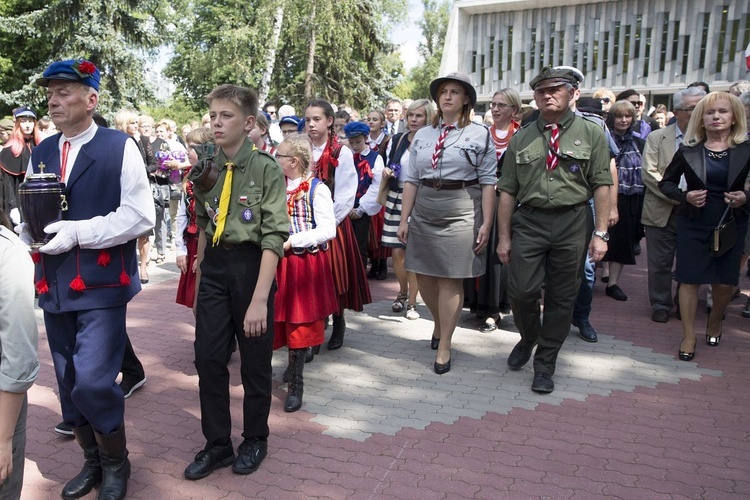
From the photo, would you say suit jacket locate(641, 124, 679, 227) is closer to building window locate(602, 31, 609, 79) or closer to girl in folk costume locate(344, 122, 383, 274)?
girl in folk costume locate(344, 122, 383, 274)

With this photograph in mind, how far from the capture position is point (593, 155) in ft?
14.7

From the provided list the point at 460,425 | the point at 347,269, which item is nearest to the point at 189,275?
the point at 347,269

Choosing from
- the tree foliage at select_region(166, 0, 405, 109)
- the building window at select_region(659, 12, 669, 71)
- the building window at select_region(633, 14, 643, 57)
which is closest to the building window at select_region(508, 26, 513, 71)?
the tree foliage at select_region(166, 0, 405, 109)

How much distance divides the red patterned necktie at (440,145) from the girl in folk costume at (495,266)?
44.0 inches

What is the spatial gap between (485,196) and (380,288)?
128 inches

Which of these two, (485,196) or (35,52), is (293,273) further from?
(35,52)

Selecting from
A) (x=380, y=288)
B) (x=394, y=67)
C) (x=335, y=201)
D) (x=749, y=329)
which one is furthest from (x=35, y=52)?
(x=749, y=329)

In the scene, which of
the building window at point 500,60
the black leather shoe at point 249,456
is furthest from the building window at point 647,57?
the black leather shoe at point 249,456

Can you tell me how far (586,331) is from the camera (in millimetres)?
5863

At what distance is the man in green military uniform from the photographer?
176 inches

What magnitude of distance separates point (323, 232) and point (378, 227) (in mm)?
3937

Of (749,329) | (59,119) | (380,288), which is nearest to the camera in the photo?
(59,119)

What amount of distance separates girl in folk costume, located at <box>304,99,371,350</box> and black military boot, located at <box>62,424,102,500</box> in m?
2.13

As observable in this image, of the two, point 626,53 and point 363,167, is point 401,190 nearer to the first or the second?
point 363,167
